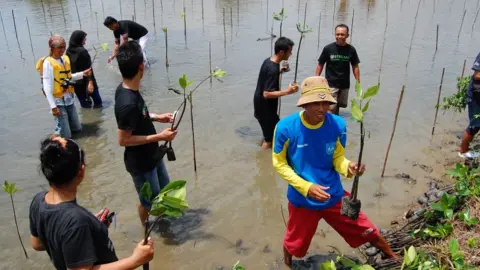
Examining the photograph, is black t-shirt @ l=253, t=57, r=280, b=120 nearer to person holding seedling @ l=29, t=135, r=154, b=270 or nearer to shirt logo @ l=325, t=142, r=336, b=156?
shirt logo @ l=325, t=142, r=336, b=156

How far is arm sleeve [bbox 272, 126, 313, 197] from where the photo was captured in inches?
113

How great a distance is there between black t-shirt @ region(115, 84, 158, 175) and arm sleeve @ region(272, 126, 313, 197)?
3.85 ft

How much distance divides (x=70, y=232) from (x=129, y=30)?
28.3 feet

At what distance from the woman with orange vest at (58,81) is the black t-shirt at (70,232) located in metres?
3.79

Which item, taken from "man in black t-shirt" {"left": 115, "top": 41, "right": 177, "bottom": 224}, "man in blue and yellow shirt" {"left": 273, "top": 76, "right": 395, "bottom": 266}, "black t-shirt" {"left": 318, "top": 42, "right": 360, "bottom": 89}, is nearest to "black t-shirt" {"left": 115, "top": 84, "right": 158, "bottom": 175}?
"man in black t-shirt" {"left": 115, "top": 41, "right": 177, "bottom": 224}

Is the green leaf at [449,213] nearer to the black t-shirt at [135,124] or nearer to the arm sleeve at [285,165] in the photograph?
the arm sleeve at [285,165]

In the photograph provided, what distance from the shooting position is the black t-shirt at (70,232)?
1.83 metres

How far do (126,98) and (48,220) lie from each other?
150 centimetres

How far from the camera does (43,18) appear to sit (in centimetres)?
1553

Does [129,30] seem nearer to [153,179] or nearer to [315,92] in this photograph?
[153,179]

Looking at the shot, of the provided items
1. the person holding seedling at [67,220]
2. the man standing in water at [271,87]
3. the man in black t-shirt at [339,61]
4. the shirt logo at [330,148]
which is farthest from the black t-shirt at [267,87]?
the person holding seedling at [67,220]

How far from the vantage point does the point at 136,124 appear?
335cm

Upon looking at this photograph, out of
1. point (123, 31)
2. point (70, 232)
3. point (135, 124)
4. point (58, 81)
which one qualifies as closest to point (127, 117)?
point (135, 124)

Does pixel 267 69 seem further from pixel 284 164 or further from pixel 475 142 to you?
pixel 475 142
